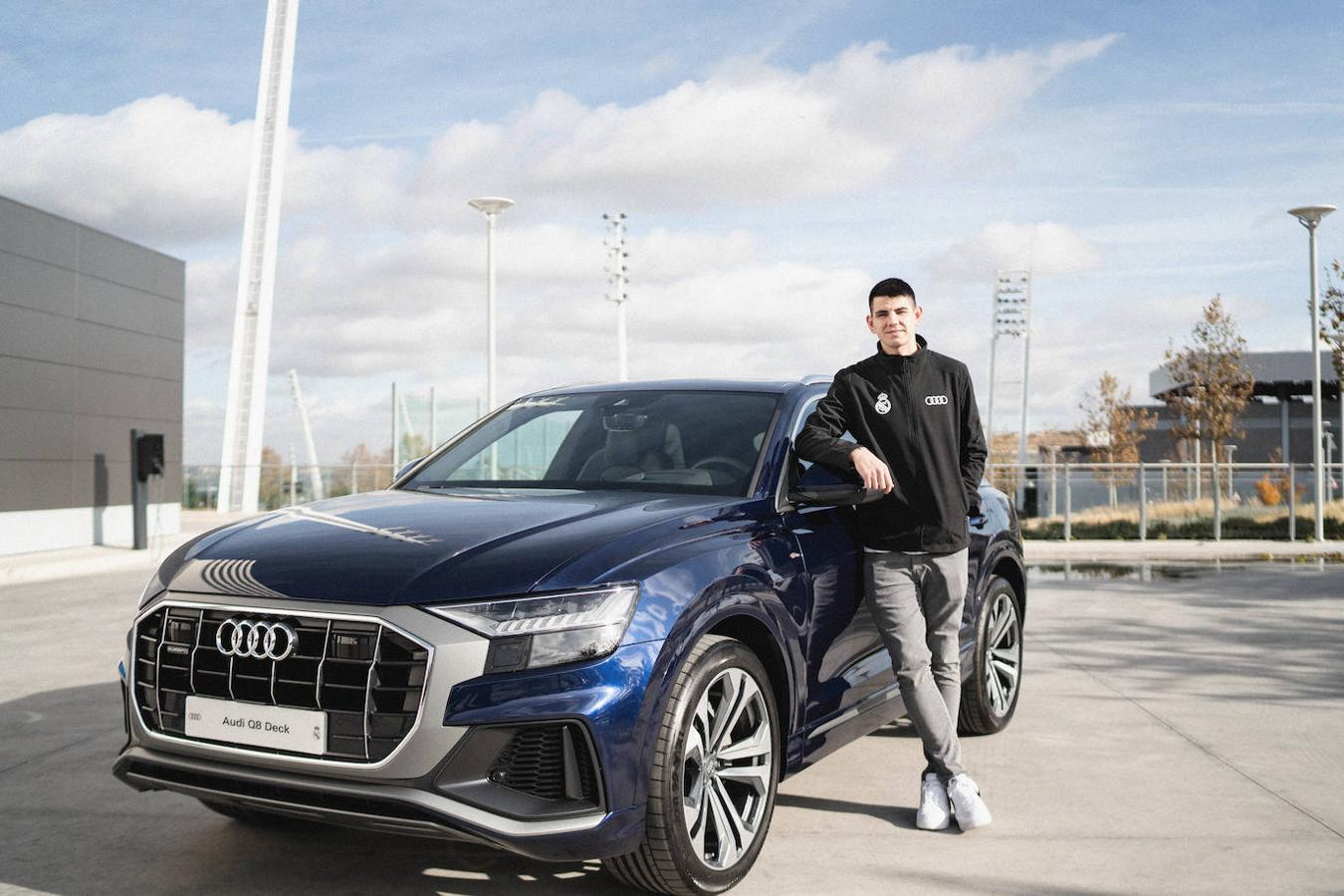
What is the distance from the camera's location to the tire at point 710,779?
11.9ft

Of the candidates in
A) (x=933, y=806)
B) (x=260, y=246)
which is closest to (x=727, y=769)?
(x=933, y=806)

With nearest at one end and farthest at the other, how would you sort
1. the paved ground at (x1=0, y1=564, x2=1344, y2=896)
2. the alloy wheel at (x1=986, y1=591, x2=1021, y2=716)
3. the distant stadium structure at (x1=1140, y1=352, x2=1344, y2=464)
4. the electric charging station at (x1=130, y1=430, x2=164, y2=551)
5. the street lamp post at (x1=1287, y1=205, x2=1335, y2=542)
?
the paved ground at (x1=0, y1=564, x2=1344, y2=896) → the alloy wheel at (x1=986, y1=591, x2=1021, y2=716) → the electric charging station at (x1=130, y1=430, x2=164, y2=551) → the street lamp post at (x1=1287, y1=205, x2=1335, y2=542) → the distant stadium structure at (x1=1140, y1=352, x2=1344, y2=464)

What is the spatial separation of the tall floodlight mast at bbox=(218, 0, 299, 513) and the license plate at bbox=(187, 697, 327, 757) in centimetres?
3319

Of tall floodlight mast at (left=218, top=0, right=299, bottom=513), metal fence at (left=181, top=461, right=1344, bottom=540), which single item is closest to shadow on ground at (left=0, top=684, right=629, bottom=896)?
metal fence at (left=181, top=461, right=1344, bottom=540)

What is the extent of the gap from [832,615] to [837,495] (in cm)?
46

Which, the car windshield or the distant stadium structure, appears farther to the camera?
the distant stadium structure

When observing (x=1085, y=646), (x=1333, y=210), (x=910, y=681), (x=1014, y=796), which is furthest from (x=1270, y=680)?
(x=1333, y=210)

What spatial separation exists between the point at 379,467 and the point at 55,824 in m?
24.8

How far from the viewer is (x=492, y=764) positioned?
3383 millimetres

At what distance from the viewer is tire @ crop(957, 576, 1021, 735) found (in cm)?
609

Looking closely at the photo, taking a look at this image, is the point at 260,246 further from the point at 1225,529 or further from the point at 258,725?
the point at 258,725

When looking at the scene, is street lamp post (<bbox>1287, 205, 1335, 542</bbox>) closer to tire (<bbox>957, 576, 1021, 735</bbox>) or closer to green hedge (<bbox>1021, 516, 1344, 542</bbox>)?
green hedge (<bbox>1021, 516, 1344, 542</bbox>)

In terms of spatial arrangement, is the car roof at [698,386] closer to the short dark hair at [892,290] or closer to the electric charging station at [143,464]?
the short dark hair at [892,290]

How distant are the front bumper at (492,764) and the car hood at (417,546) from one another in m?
0.11
